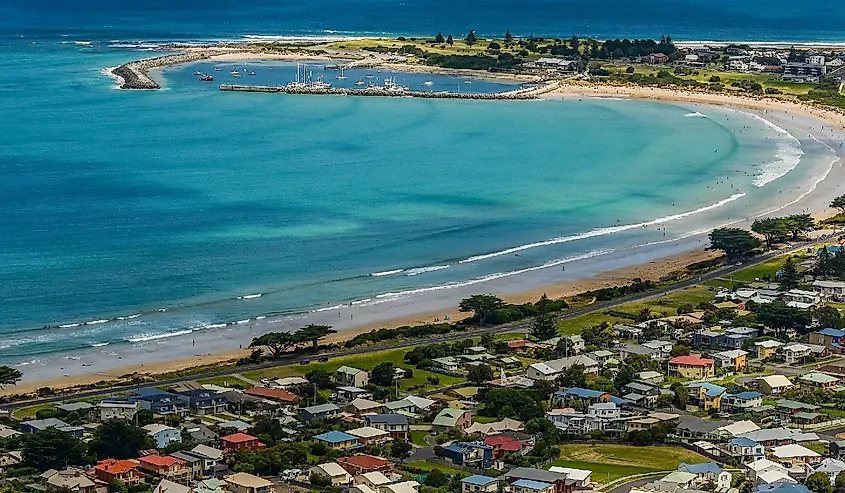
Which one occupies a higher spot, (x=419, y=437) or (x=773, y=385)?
(x=773, y=385)

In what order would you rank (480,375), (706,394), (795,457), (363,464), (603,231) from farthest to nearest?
(603,231) < (480,375) < (706,394) < (795,457) < (363,464)

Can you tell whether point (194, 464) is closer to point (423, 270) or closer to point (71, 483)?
point (71, 483)

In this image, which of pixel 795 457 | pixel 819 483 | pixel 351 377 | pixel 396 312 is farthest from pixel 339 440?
pixel 396 312

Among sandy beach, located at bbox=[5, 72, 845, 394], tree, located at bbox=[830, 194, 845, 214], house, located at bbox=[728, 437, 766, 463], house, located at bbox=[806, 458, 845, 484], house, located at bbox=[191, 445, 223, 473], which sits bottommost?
sandy beach, located at bbox=[5, 72, 845, 394]

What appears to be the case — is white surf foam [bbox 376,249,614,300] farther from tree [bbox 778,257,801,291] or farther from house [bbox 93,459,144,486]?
house [bbox 93,459,144,486]

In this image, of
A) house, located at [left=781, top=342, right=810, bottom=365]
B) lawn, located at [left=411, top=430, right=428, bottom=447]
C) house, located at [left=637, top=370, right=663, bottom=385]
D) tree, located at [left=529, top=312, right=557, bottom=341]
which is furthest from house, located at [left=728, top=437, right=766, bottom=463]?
tree, located at [left=529, top=312, right=557, bottom=341]

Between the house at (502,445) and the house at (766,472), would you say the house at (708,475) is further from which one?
the house at (502,445)
